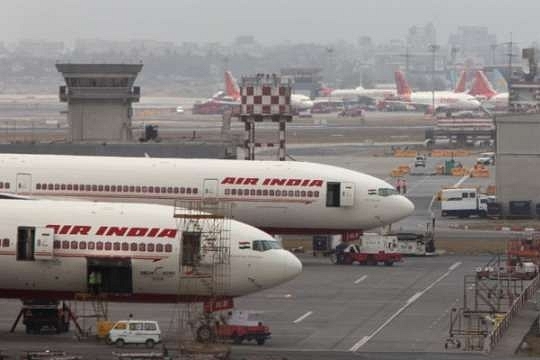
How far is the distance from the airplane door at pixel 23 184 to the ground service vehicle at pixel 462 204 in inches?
1800

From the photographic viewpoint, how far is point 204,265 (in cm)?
6216

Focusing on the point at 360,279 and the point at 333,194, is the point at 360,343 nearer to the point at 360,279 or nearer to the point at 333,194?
the point at 360,279

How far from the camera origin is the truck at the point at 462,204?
12181cm

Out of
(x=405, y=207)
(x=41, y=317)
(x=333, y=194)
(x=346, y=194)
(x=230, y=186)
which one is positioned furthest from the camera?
(x=405, y=207)

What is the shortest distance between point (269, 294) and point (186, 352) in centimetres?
2025

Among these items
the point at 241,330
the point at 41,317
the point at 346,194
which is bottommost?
the point at 241,330

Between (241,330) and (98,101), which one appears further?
(98,101)

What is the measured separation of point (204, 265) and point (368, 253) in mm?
30821

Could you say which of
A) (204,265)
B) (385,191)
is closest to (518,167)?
(385,191)

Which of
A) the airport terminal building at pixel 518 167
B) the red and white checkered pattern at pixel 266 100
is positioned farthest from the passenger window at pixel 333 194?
the airport terminal building at pixel 518 167

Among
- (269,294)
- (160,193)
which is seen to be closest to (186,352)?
(269,294)

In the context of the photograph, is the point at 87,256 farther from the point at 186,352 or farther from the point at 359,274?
the point at 359,274

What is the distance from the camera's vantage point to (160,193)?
84312 millimetres

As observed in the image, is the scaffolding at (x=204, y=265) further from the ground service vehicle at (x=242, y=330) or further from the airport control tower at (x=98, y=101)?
the airport control tower at (x=98, y=101)
